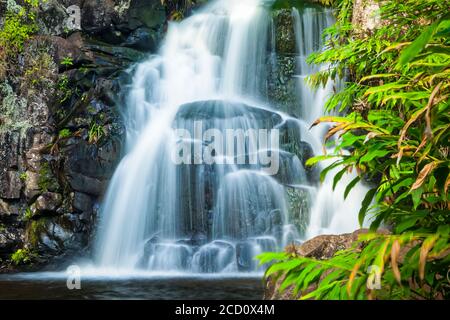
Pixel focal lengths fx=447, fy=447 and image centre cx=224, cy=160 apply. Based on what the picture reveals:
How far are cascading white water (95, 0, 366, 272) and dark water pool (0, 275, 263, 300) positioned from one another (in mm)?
981

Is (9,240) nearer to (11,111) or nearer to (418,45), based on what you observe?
(11,111)

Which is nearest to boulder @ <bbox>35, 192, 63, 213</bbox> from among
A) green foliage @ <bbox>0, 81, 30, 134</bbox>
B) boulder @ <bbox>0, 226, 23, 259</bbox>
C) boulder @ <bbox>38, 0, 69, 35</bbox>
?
boulder @ <bbox>0, 226, 23, 259</bbox>

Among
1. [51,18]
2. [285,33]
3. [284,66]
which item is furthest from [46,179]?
[285,33]

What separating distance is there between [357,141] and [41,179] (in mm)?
8832

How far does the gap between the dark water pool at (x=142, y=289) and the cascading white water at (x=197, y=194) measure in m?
0.98

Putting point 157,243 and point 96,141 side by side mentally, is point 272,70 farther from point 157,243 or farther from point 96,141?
point 157,243

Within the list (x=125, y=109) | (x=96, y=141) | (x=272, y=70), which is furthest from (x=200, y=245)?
(x=272, y=70)

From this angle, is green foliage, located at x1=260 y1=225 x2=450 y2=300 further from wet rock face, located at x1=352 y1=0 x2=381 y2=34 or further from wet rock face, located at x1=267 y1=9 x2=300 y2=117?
wet rock face, located at x1=267 y1=9 x2=300 y2=117

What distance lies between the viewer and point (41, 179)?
31.2ft

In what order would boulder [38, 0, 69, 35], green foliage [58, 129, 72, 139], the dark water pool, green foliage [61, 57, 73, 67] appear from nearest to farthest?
the dark water pool, green foliage [58, 129, 72, 139], green foliage [61, 57, 73, 67], boulder [38, 0, 69, 35]

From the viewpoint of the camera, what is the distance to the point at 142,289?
6.16 m

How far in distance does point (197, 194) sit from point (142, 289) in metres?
2.81

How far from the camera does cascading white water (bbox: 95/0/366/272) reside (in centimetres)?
806

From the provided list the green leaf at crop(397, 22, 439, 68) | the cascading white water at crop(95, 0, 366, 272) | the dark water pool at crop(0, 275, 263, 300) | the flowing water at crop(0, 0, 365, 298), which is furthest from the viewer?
the cascading white water at crop(95, 0, 366, 272)
